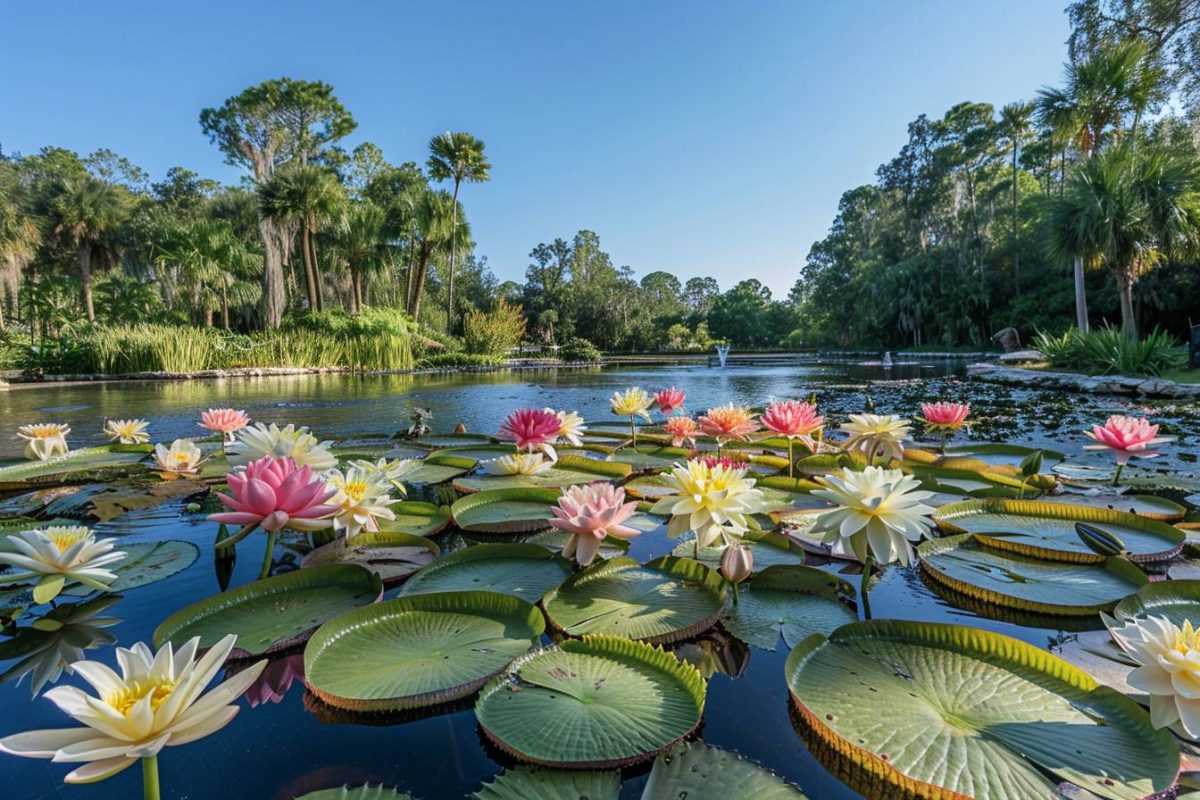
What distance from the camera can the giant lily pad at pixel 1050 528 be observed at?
4.96ft

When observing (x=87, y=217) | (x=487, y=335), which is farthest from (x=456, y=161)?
(x=87, y=217)

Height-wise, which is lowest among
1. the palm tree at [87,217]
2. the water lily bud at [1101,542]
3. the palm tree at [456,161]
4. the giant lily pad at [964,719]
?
the giant lily pad at [964,719]

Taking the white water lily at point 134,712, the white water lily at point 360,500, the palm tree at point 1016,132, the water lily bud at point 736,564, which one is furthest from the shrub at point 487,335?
the palm tree at point 1016,132

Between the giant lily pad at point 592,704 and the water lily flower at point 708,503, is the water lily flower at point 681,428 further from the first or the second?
the giant lily pad at point 592,704

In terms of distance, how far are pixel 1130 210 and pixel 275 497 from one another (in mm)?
14023

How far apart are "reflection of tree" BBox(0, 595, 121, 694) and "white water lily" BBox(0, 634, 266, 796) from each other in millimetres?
A: 631

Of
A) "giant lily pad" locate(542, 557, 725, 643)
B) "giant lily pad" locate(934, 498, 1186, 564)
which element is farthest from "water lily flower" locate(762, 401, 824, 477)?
"giant lily pad" locate(542, 557, 725, 643)

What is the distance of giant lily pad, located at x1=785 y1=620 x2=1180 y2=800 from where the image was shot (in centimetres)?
74

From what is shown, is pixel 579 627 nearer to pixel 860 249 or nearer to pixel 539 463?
pixel 539 463

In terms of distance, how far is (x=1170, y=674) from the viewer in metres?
0.75

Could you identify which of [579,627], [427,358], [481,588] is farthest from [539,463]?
[427,358]

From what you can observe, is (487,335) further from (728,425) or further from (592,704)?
(592,704)

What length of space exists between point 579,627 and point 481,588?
1.22 ft

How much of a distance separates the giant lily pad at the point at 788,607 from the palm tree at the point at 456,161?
21.4 metres
